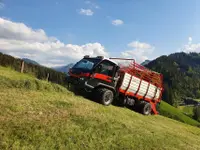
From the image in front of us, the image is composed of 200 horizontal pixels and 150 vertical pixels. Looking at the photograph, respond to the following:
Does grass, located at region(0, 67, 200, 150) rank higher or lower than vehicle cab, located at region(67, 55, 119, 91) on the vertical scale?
lower

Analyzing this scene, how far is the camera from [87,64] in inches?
522

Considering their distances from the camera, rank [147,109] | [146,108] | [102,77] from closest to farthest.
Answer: [102,77]
[146,108]
[147,109]

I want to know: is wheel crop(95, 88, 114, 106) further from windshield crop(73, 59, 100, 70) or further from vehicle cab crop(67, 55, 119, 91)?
windshield crop(73, 59, 100, 70)

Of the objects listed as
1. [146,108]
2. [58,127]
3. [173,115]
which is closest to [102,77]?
[146,108]

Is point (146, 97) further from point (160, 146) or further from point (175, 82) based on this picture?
point (175, 82)

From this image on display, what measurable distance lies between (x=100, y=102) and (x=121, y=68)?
116 inches

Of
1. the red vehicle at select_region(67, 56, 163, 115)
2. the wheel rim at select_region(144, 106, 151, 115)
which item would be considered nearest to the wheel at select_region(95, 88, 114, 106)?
the red vehicle at select_region(67, 56, 163, 115)

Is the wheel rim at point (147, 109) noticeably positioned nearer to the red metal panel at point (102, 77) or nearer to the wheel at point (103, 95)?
the wheel at point (103, 95)

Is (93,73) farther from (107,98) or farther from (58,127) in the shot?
(58,127)

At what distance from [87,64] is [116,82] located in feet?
7.17

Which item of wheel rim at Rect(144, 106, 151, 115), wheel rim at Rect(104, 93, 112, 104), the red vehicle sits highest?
the red vehicle

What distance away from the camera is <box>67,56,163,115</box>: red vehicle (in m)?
12.7

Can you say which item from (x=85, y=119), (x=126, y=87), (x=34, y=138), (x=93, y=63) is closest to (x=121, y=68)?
(x=126, y=87)

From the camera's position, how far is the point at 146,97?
16.6 metres
